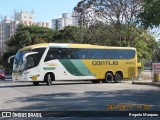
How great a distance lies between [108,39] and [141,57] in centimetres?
449

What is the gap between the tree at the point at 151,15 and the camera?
70.8 feet

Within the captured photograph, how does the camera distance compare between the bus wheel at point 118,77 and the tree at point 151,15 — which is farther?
the bus wheel at point 118,77

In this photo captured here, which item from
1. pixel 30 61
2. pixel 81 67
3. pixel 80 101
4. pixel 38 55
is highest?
pixel 38 55

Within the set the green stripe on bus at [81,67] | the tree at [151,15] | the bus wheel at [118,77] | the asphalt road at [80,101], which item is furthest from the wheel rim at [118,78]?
the asphalt road at [80,101]

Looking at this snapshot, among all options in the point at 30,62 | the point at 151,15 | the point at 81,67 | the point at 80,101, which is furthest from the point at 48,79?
the point at 80,101

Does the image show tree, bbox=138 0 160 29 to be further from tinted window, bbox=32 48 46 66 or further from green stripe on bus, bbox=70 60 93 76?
green stripe on bus, bbox=70 60 93 76

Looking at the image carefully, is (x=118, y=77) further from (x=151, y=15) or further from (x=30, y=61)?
(x=151, y=15)

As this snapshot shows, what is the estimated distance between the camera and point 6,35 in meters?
141

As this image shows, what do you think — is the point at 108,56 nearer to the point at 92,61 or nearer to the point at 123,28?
the point at 92,61

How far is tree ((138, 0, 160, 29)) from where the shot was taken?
21570 mm

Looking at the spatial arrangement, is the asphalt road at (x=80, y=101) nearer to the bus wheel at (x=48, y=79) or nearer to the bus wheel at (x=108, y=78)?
the bus wheel at (x=48, y=79)

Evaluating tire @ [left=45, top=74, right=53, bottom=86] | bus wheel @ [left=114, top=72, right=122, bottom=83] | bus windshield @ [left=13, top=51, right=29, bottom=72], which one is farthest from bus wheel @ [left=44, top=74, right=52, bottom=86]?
bus wheel @ [left=114, top=72, right=122, bottom=83]

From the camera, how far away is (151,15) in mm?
22094

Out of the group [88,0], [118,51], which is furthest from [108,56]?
[88,0]
